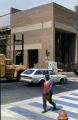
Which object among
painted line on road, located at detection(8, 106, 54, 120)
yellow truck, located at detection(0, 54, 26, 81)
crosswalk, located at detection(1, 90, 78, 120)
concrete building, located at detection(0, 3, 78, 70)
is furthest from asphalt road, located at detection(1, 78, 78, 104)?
concrete building, located at detection(0, 3, 78, 70)

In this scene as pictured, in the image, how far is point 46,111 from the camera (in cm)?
845

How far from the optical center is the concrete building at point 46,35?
1673 inches

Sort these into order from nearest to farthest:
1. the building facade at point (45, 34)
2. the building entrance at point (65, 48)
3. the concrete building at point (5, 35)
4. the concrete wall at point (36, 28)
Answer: the building facade at point (45, 34)
the concrete wall at point (36, 28)
the building entrance at point (65, 48)
the concrete building at point (5, 35)

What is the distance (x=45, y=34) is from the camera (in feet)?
142

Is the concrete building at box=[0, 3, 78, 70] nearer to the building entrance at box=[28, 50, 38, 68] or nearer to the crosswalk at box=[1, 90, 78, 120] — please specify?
the building entrance at box=[28, 50, 38, 68]

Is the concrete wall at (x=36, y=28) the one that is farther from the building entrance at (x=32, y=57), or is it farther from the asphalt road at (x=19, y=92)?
the asphalt road at (x=19, y=92)

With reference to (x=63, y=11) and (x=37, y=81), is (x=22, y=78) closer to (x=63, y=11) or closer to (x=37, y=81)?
(x=37, y=81)

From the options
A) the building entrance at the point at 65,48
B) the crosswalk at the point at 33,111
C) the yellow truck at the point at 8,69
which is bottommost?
the crosswalk at the point at 33,111

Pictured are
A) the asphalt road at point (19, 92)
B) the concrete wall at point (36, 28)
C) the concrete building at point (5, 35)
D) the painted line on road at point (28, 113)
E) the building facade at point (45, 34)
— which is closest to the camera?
the painted line on road at point (28, 113)

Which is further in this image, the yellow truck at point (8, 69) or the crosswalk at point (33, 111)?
the yellow truck at point (8, 69)

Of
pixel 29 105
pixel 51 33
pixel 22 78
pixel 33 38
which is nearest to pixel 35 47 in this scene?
pixel 33 38

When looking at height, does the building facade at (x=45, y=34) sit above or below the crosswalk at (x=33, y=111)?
above

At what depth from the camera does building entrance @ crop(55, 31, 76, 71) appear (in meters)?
49.5

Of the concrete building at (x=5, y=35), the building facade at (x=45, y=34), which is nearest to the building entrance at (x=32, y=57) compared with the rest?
the building facade at (x=45, y=34)
